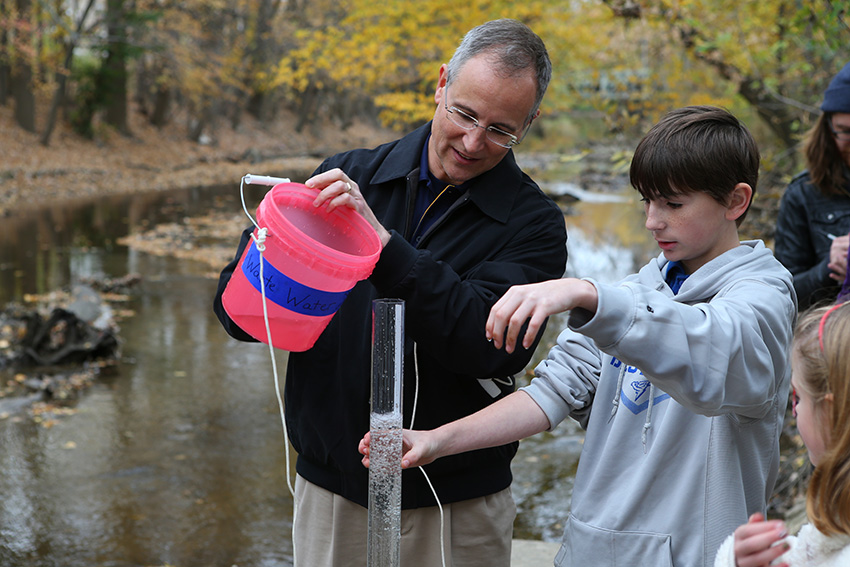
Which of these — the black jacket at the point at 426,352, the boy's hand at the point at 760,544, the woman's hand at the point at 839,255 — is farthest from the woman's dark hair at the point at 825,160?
the boy's hand at the point at 760,544

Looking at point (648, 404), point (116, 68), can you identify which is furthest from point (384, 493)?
point (116, 68)

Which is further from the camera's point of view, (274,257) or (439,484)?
(439,484)

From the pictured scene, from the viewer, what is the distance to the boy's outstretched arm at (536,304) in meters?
1.38

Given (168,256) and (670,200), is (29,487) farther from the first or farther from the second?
(168,256)

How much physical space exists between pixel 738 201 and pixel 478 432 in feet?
2.58

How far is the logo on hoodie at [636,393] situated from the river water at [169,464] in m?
1.54

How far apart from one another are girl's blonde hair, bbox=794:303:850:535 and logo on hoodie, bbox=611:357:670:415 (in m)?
0.40

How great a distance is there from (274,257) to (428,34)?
10102mm

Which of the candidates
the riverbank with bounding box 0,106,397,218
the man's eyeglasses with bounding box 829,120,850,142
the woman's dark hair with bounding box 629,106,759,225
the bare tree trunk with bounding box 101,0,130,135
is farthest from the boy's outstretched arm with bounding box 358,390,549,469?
the bare tree trunk with bounding box 101,0,130,135

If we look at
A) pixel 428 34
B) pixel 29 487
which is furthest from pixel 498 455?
pixel 428 34

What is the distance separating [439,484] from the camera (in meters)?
2.32

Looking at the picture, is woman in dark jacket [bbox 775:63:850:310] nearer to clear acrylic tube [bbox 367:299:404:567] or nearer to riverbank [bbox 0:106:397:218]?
clear acrylic tube [bbox 367:299:404:567]

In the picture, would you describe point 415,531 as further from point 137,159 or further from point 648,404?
point 137,159

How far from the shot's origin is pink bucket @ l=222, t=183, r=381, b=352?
1868mm
